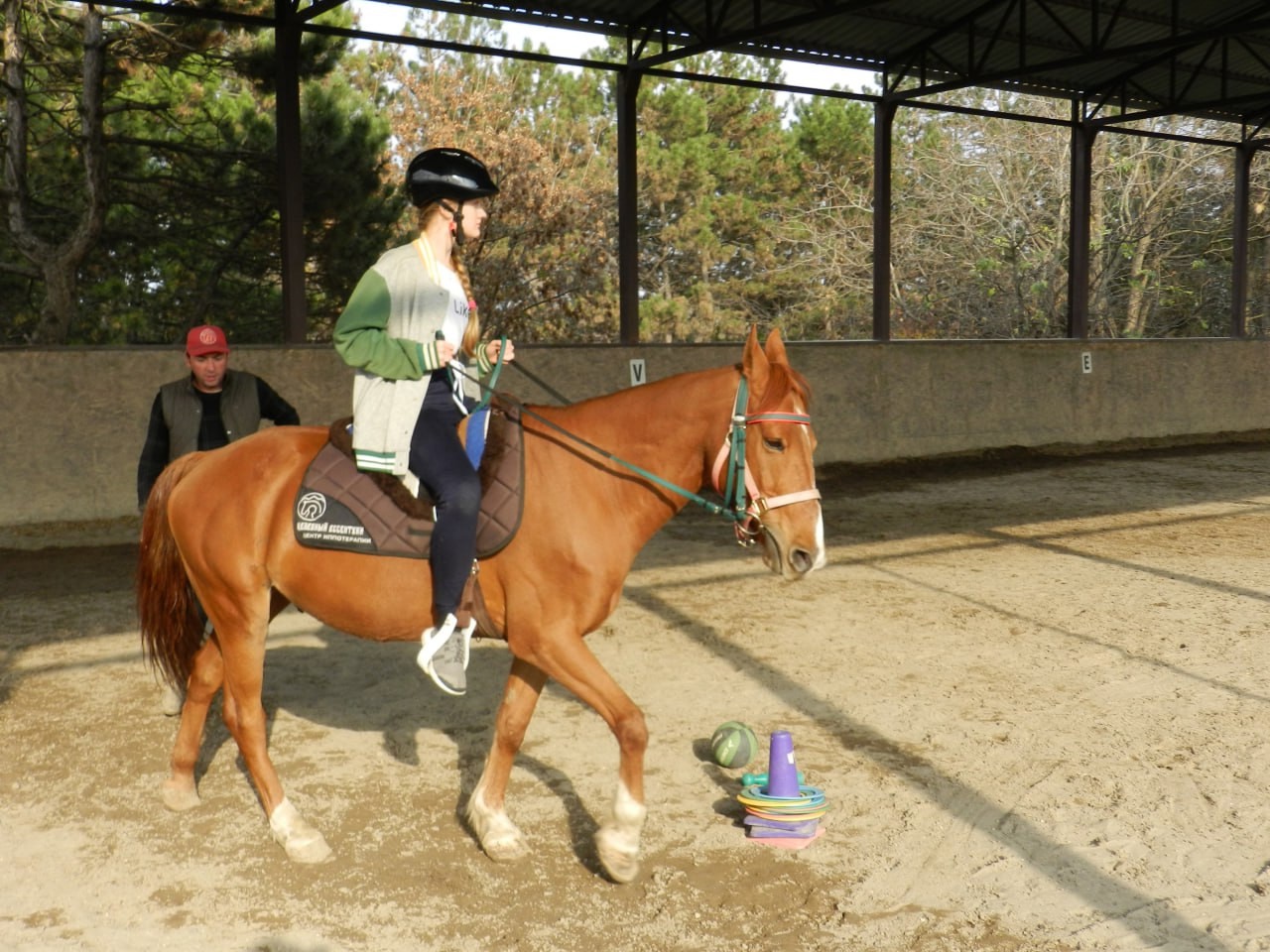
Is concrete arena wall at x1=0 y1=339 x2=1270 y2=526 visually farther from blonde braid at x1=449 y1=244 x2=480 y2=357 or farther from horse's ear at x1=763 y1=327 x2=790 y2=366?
→ horse's ear at x1=763 y1=327 x2=790 y2=366

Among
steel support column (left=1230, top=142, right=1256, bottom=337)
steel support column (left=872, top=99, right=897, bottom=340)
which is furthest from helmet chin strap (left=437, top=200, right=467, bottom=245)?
steel support column (left=1230, top=142, right=1256, bottom=337)

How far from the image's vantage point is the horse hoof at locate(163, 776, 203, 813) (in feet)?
14.8

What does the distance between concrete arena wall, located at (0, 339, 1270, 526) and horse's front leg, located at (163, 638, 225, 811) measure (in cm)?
494

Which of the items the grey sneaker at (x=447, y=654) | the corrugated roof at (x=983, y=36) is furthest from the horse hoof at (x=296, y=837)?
the corrugated roof at (x=983, y=36)

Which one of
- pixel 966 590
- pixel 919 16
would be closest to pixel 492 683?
pixel 966 590

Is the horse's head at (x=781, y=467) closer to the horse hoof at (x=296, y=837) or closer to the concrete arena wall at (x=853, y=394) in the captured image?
the horse hoof at (x=296, y=837)

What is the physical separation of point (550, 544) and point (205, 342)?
259 cm

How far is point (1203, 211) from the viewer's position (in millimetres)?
31938

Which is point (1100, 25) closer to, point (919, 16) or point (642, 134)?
point (919, 16)

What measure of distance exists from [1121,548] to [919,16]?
28.8 feet

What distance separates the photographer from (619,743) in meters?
3.77

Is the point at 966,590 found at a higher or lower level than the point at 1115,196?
lower

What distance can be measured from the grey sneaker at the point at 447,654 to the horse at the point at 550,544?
156 millimetres

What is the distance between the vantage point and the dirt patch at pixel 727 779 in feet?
11.8
